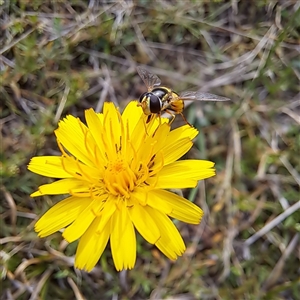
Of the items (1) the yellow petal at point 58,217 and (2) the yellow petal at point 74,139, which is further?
(2) the yellow petal at point 74,139

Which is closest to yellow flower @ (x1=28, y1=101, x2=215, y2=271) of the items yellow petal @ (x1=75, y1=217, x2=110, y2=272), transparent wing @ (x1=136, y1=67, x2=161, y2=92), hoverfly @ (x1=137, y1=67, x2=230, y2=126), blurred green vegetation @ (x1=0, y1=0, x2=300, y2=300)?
yellow petal @ (x1=75, y1=217, x2=110, y2=272)

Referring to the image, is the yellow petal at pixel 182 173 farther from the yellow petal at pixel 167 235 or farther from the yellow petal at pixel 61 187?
the yellow petal at pixel 61 187

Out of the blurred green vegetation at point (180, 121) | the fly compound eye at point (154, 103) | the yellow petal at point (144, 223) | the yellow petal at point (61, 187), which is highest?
the fly compound eye at point (154, 103)

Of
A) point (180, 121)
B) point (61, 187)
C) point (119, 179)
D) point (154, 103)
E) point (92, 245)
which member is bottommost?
point (180, 121)

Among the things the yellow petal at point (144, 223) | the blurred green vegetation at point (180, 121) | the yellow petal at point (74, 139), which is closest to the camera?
the yellow petal at point (144, 223)

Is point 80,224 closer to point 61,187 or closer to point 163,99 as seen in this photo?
point 61,187

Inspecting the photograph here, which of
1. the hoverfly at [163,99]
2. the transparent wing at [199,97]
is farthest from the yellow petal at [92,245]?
the transparent wing at [199,97]

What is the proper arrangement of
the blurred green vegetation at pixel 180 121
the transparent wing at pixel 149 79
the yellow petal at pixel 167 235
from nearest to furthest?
the yellow petal at pixel 167 235, the transparent wing at pixel 149 79, the blurred green vegetation at pixel 180 121

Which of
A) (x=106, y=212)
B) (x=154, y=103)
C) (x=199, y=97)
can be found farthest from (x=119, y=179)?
(x=199, y=97)
